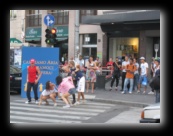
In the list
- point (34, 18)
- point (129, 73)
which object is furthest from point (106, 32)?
point (129, 73)

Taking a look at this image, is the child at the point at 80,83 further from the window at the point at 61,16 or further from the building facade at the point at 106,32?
the window at the point at 61,16

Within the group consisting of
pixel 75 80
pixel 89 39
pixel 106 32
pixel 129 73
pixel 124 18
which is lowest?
pixel 75 80

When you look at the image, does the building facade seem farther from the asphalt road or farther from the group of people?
the asphalt road

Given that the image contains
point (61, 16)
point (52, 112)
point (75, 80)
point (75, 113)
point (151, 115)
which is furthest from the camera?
point (61, 16)

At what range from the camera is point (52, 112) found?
12.0m

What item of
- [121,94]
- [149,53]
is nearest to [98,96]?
[121,94]

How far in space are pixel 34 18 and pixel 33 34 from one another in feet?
4.82

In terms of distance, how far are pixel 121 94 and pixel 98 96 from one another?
127 cm

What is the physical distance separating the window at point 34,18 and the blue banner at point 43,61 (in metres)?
18.6

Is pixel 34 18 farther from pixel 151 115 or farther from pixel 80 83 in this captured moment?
pixel 151 115

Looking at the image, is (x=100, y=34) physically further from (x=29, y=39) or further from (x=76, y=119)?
(x=76, y=119)

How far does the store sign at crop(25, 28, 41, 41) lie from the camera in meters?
33.9

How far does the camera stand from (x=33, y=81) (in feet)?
46.1
